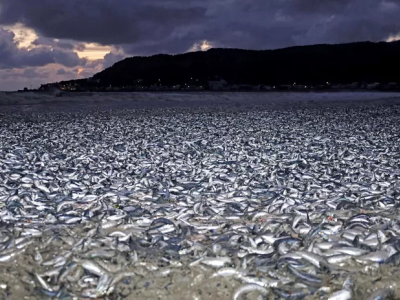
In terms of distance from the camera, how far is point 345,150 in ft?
41.4

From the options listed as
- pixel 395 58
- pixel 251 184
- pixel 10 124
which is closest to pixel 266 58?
pixel 395 58

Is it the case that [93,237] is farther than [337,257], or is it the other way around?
[93,237]

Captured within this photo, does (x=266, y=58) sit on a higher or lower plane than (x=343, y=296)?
higher

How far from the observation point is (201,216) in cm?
650

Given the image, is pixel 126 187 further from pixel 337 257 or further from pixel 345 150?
pixel 345 150

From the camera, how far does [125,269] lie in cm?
462

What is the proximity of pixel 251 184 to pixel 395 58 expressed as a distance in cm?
Result: 12737

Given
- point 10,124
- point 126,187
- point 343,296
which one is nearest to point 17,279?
point 343,296

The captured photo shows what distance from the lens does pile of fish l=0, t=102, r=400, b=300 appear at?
14.5ft

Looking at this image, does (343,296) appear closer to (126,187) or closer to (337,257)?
(337,257)

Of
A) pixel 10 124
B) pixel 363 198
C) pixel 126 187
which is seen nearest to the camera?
pixel 363 198

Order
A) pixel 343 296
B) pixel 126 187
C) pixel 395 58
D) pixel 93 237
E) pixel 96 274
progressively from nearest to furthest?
pixel 343 296 < pixel 96 274 < pixel 93 237 < pixel 126 187 < pixel 395 58

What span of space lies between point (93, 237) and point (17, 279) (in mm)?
1193

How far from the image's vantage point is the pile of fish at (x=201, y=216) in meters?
4.41
